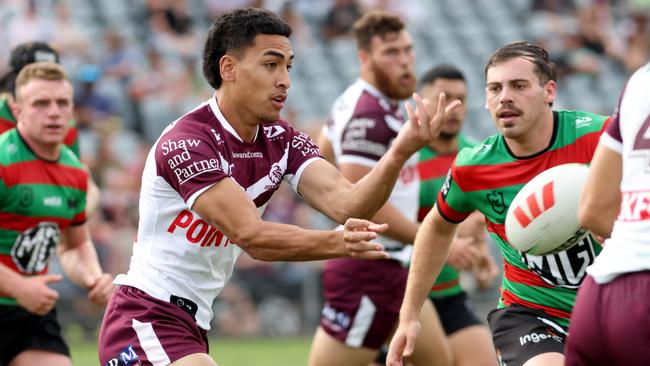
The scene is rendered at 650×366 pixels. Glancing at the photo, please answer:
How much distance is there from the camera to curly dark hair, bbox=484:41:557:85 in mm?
6164

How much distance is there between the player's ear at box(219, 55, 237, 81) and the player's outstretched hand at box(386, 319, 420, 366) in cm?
163

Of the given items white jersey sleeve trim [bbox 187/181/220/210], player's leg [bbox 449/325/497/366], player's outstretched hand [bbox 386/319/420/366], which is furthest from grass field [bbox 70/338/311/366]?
white jersey sleeve trim [bbox 187/181/220/210]

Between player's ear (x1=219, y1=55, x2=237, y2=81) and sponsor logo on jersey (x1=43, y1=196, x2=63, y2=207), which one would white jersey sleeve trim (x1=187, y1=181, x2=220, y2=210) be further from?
sponsor logo on jersey (x1=43, y1=196, x2=63, y2=207)

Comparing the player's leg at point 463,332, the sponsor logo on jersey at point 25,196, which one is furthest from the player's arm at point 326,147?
the sponsor logo on jersey at point 25,196

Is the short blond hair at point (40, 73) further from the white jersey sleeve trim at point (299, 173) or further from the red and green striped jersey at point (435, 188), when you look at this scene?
the red and green striped jersey at point (435, 188)

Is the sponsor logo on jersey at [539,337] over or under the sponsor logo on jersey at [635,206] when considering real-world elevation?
under

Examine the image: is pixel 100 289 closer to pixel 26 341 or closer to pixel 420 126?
pixel 26 341

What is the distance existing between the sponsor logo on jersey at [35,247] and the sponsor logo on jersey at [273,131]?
2.27 meters

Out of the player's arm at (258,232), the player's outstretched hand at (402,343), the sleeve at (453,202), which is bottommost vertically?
the player's outstretched hand at (402,343)

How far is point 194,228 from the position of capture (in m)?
5.73

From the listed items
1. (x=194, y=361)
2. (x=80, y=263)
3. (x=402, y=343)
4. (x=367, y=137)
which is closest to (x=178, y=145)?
(x=194, y=361)

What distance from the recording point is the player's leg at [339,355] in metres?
8.37

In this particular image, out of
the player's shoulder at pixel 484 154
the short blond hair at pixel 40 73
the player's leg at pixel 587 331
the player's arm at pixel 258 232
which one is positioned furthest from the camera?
the short blond hair at pixel 40 73

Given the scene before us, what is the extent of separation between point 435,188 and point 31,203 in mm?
3268
